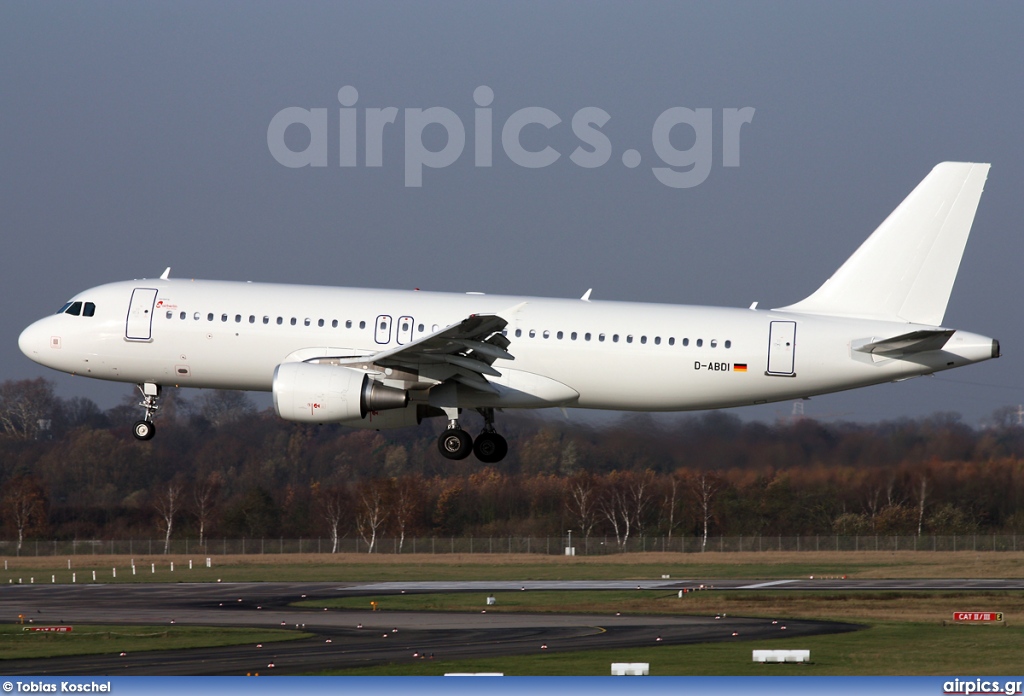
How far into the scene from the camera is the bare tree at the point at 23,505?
7188 cm

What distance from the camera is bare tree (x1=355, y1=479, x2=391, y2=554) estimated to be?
67062mm

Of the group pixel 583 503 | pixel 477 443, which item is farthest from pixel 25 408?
pixel 477 443

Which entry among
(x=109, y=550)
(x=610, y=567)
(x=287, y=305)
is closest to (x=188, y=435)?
(x=109, y=550)

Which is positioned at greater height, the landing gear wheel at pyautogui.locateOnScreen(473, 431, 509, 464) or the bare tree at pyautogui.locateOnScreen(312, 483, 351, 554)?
the landing gear wheel at pyautogui.locateOnScreen(473, 431, 509, 464)

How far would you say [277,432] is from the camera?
216 ft

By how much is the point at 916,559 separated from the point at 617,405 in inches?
1025

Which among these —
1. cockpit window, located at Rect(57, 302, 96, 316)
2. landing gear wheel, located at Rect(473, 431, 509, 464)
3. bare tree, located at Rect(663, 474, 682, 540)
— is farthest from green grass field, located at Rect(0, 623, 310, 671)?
bare tree, located at Rect(663, 474, 682, 540)

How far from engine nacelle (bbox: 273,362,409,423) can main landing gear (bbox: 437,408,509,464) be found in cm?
257

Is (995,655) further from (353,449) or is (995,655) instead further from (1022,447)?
(353,449)

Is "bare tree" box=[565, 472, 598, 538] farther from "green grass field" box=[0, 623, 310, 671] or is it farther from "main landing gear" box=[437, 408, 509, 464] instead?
"green grass field" box=[0, 623, 310, 671]

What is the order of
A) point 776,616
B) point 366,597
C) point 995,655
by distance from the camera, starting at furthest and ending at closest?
point 366,597 < point 776,616 < point 995,655

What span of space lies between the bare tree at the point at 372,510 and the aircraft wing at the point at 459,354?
3261 centimetres

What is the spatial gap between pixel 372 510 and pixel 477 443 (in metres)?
32.0

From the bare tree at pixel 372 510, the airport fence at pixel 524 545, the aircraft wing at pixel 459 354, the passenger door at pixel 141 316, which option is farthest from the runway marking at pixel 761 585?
the bare tree at pixel 372 510
